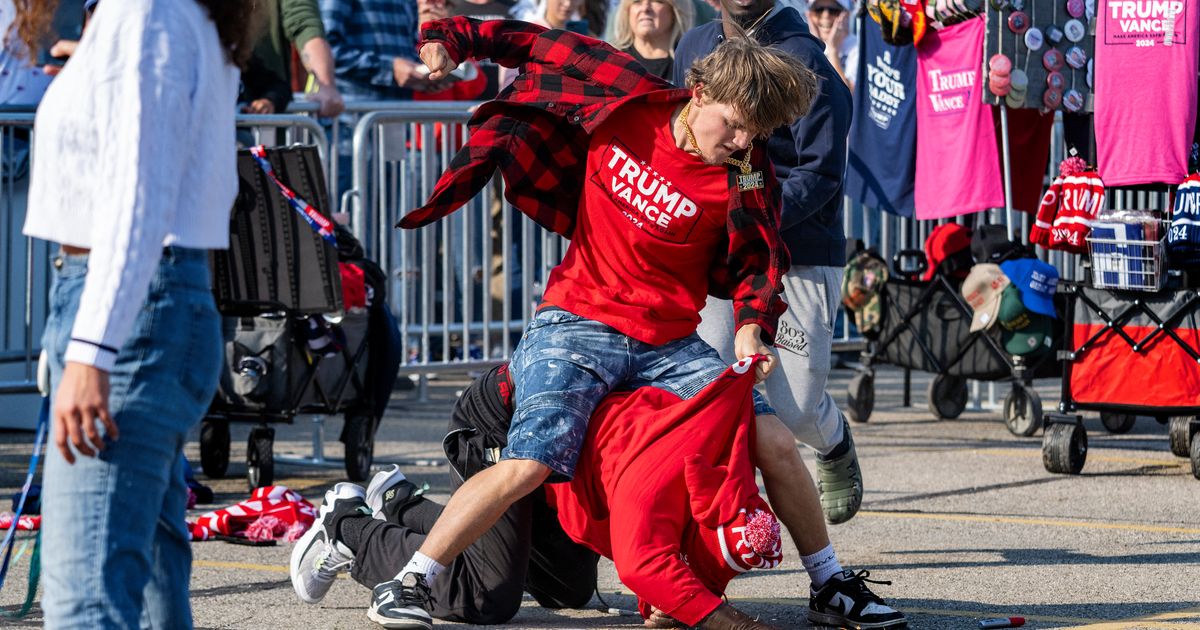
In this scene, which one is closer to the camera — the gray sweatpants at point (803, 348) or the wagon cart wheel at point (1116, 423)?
the gray sweatpants at point (803, 348)

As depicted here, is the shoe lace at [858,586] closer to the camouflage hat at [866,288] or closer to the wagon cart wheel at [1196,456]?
the wagon cart wheel at [1196,456]

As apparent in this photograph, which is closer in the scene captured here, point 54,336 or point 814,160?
point 54,336

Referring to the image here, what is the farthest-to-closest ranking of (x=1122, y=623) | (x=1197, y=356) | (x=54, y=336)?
(x=1197, y=356), (x=1122, y=623), (x=54, y=336)

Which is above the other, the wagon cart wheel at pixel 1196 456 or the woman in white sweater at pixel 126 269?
the woman in white sweater at pixel 126 269

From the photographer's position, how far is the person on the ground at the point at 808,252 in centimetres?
568

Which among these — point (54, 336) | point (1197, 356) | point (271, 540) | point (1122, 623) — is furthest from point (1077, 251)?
point (54, 336)

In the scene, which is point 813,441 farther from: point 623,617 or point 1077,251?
point 1077,251

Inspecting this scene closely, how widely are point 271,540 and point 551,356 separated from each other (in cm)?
185

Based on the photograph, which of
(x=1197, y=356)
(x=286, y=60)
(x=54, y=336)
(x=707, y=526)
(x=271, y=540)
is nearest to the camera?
(x=54, y=336)

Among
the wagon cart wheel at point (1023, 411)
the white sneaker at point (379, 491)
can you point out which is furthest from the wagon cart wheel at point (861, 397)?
the white sneaker at point (379, 491)

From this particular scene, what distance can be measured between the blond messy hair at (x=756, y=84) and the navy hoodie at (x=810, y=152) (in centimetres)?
91

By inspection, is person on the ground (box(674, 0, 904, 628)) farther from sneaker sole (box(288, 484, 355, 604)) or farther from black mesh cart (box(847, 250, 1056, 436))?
black mesh cart (box(847, 250, 1056, 436))

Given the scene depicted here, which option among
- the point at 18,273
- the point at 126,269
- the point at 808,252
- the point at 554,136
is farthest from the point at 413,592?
the point at 18,273

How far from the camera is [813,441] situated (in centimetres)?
581
